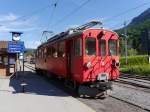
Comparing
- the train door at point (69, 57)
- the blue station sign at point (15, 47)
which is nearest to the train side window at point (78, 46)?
the train door at point (69, 57)

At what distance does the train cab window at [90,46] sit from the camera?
1554 centimetres

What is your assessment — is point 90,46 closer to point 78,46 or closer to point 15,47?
point 78,46

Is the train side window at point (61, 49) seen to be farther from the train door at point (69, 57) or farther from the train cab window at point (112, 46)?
the train cab window at point (112, 46)

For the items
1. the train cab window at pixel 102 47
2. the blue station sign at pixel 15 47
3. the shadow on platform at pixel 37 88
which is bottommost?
the shadow on platform at pixel 37 88

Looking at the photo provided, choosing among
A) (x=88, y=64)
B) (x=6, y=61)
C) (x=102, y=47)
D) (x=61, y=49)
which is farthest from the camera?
(x=6, y=61)

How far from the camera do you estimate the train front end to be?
1544 cm

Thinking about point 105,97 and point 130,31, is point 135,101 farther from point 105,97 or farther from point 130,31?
point 130,31

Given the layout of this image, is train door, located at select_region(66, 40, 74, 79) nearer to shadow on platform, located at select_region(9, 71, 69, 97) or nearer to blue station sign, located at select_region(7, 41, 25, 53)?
shadow on platform, located at select_region(9, 71, 69, 97)

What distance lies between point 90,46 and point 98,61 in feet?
2.56

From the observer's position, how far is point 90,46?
15641mm

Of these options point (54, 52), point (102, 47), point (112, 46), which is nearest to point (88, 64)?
point (102, 47)

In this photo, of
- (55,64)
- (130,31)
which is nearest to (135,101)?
(55,64)

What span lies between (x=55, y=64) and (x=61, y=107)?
8.72 meters

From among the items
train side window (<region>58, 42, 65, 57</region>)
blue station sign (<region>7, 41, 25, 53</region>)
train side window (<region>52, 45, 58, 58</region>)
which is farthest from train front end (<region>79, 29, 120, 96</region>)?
blue station sign (<region>7, 41, 25, 53</region>)
